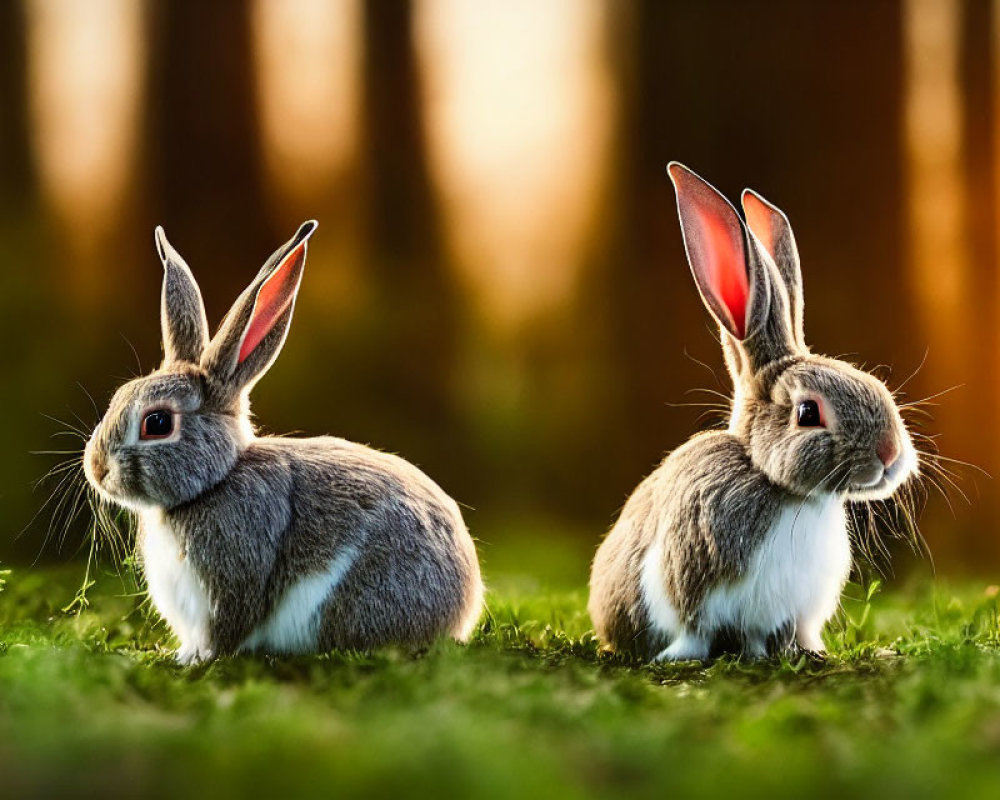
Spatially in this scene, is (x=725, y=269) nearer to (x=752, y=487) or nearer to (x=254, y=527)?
(x=752, y=487)

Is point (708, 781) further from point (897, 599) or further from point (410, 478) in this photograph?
point (897, 599)

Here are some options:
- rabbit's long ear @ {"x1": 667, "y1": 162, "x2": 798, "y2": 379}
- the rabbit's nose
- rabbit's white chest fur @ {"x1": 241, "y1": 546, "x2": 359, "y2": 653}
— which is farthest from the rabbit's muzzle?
the rabbit's nose

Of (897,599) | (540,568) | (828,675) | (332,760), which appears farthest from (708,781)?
(540,568)

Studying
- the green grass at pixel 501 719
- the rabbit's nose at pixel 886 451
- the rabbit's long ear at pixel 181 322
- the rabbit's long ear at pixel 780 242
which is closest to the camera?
the green grass at pixel 501 719

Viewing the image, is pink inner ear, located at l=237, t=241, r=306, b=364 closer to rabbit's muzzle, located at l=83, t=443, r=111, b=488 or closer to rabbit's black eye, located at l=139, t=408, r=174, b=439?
rabbit's black eye, located at l=139, t=408, r=174, b=439

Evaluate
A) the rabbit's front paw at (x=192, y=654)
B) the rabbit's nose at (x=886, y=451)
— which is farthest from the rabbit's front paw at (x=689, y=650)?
the rabbit's front paw at (x=192, y=654)

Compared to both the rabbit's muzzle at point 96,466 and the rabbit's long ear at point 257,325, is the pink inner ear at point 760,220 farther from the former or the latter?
the rabbit's muzzle at point 96,466
